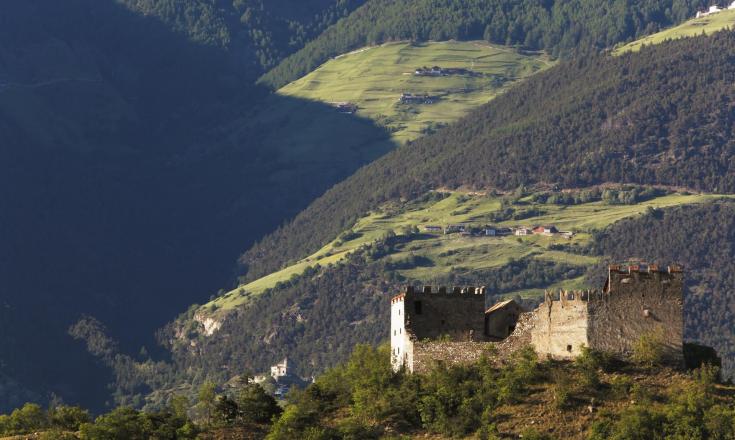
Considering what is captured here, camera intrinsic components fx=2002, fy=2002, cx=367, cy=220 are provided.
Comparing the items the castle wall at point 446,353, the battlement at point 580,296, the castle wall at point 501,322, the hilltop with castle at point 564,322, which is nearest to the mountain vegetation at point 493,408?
the castle wall at point 446,353

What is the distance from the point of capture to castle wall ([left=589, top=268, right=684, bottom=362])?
122m

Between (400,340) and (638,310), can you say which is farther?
(400,340)

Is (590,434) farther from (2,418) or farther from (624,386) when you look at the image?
(2,418)

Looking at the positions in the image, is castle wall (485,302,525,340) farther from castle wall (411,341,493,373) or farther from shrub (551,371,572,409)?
shrub (551,371,572,409)

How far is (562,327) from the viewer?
124m

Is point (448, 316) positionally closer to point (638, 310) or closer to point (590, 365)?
point (590, 365)

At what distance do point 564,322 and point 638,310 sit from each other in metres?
4.68

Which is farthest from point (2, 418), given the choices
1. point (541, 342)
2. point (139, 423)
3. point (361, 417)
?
point (541, 342)

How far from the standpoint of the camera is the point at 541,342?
125 metres

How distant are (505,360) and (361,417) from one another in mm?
9855

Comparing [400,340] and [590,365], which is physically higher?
[400,340]

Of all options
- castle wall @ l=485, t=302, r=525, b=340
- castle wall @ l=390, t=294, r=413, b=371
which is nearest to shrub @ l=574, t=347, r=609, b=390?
castle wall @ l=485, t=302, r=525, b=340

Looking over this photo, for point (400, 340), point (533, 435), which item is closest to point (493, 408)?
point (533, 435)

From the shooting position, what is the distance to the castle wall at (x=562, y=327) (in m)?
123
